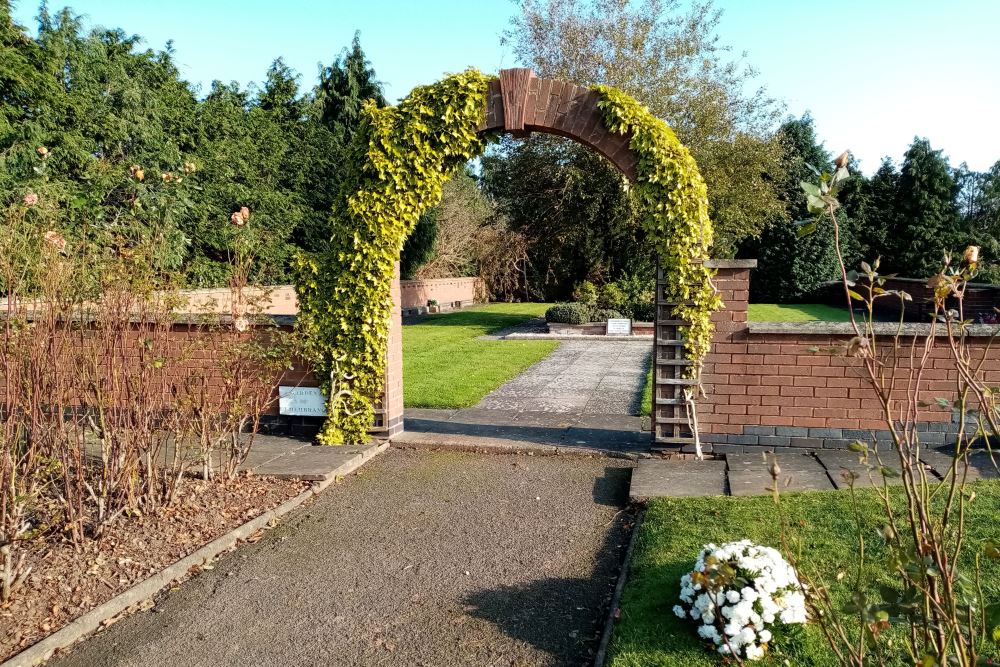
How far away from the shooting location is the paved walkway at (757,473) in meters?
5.70

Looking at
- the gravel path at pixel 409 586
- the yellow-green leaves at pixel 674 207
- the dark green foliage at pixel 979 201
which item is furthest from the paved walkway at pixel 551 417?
the dark green foliage at pixel 979 201

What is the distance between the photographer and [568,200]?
2220cm

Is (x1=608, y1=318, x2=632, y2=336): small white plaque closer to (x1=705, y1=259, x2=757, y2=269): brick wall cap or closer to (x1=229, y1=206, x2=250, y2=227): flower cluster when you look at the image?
(x1=705, y1=259, x2=757, y2=269): brick wall cap

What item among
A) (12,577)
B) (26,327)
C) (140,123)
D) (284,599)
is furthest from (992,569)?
(140,123)

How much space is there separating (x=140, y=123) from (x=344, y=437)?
1304 cm

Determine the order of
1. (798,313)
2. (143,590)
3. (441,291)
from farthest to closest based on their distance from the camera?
1. (441,291)
2. (798,313)
3. (143,590)

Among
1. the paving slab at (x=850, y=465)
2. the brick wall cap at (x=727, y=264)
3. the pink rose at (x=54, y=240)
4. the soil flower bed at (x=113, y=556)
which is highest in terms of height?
the pink rose at (x=54, y=240)

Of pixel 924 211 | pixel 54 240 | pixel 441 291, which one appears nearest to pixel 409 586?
pixel 54 240

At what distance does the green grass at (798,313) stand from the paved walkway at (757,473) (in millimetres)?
16517

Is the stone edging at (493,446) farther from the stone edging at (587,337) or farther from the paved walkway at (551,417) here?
the stone edging at (587,337)

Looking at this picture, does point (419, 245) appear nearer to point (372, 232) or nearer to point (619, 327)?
point (619, 327)

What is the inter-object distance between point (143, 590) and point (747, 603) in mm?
3312

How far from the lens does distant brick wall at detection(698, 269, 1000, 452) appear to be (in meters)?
6.63

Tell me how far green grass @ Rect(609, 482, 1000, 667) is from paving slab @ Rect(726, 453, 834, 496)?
25 centimetres
